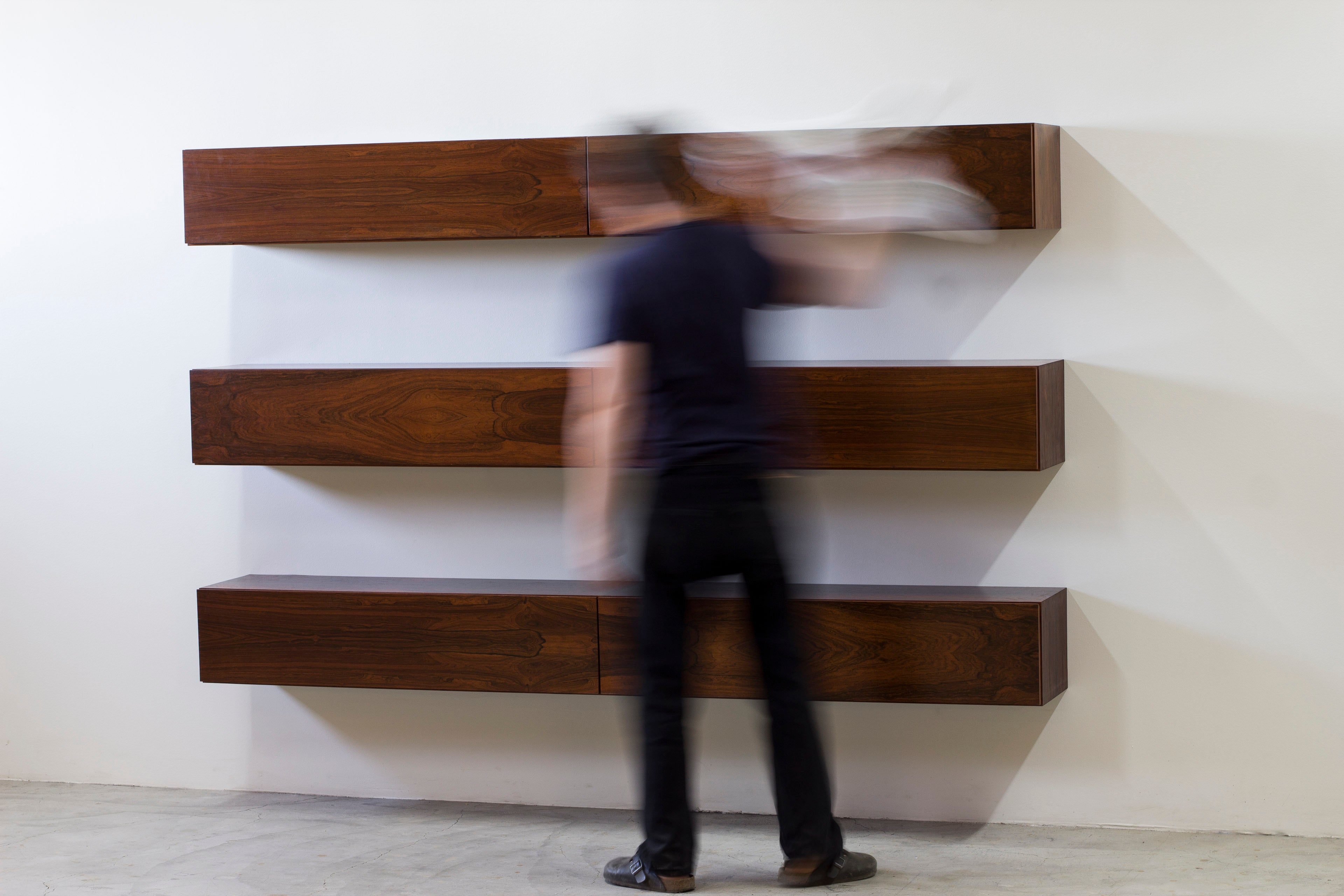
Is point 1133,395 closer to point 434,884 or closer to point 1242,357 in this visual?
point 1242,357

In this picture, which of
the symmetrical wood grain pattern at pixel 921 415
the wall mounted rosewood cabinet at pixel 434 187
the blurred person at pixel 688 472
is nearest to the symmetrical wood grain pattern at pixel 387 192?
the wall mounted rosewood cabinet at pixel 434 187

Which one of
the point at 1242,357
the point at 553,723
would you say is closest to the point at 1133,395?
the point at 1242,357

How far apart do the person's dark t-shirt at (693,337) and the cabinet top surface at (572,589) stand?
1.26 feet

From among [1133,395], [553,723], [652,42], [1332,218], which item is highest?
[652,42]

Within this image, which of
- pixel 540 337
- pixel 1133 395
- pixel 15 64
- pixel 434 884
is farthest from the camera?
pixel 15 64

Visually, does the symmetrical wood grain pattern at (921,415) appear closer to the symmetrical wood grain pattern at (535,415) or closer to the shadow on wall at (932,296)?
the symmetrical wood grain pattern at (535,415)

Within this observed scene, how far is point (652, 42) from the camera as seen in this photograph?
3051mm

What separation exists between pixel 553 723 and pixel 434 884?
62 centimetres

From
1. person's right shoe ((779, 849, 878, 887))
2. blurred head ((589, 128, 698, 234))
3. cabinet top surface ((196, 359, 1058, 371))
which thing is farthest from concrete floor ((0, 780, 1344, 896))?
blurred head ((589, 128, 698, 234))

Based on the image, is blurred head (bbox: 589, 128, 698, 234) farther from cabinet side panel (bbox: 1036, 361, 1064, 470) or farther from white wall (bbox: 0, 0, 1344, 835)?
cabinet side panel (bbox: 1036, 361, 1064, 470)

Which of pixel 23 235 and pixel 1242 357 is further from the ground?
pixel 23 235

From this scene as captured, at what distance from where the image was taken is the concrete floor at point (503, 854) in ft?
8.68

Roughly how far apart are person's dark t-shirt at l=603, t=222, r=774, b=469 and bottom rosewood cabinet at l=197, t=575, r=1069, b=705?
0.34 meters

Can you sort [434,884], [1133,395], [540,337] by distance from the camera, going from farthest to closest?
[540,337] → [1133,395] → [434,884]
